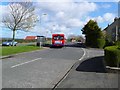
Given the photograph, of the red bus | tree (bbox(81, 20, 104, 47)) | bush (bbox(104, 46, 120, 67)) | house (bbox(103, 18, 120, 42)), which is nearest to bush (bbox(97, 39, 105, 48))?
tree (bbox(81, 20, 104, 47))

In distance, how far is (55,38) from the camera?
5612cm

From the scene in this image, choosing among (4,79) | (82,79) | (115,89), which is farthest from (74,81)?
(4,79)

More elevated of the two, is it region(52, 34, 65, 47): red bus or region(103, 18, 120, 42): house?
region(103, 18, 120, 42): house

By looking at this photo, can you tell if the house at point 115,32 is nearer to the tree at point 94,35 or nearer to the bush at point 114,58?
the tree at point 94,35

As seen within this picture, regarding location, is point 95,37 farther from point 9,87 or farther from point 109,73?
point 9,87

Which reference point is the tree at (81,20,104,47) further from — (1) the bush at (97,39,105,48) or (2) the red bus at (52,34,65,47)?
(2) the red bus at (52,34,65,47)

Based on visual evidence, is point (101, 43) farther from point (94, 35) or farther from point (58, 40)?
point (58, 40)

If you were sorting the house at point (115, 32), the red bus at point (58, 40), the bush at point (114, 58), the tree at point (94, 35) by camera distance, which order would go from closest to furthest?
1. the bush at point (114, 58)
2. the red bus at point (58, 40)
3. the house at point (115, 32)
4. the tree at point (94, 35)

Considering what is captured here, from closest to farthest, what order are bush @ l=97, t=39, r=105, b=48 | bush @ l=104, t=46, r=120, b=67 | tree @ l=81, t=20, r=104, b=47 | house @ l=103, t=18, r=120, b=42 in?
bush @ l=104, t=46, r=120, b=67 → bush @ l=97, t=39, r=105, b=48 → house @ l=103, t=18, r=120, b=42 → tree @ l=81, t=20, r=104, b=47

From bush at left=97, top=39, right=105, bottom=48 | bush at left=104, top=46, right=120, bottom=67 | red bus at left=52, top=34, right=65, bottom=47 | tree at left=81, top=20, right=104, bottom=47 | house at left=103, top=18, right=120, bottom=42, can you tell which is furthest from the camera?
tree at left=81, top=20, right=104, bottom=47

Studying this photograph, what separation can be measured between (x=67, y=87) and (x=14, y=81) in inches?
91.8

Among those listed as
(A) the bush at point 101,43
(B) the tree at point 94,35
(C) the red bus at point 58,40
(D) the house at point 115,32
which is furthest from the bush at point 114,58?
(B) the tree at point 94,35

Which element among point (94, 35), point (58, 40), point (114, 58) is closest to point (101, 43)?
point (94, 35)

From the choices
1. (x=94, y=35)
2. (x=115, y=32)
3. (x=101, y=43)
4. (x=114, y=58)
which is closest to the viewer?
(x=114, y=58)
